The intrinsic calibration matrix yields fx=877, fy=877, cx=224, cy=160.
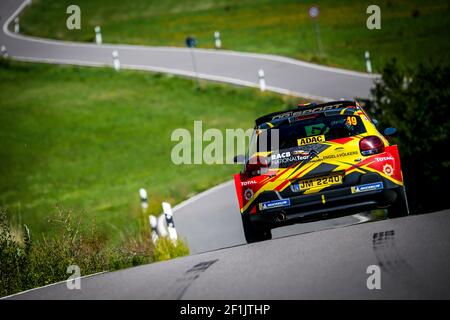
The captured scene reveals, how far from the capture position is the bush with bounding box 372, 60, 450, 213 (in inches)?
622

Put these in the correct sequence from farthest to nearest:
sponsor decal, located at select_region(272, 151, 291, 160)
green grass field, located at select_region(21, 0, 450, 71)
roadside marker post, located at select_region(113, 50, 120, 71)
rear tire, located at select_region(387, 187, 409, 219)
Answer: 1. roadside marker post, located at select_region(113, 50, 120, 71)
2. green grass field, located at select_region(21, 0, 450, 71)
3. rear tire, located at select_region(387, 187, 409, 219)
4. sponsor decal, located at select_region(272, 151, 291, 160)

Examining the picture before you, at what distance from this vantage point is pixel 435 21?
1661 inches

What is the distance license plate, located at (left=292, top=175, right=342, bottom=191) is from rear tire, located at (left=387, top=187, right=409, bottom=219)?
793 millimetres

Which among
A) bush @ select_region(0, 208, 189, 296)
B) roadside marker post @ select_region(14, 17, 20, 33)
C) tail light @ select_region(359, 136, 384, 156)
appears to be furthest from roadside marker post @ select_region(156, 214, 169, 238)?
roadside marker post @ select_region(14, 17, 20, 33)

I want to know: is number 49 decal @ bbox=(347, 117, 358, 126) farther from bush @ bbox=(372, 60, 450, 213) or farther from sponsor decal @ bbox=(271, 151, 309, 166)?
bush @ bbox=(372, 60, 450, 213)

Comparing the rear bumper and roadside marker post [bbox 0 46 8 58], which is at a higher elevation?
roadside marker post [bbox 0 46 8 58]

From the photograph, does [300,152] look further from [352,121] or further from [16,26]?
[16,26]

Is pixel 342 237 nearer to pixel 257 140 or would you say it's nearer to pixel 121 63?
pixel 257 140

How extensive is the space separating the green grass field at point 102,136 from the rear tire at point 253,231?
30.3 feet

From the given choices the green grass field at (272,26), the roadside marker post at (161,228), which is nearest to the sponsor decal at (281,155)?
the roadside marker post at (161,228)

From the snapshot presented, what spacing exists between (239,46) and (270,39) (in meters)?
2.40

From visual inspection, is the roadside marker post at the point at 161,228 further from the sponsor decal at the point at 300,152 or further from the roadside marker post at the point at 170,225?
the sponsor decal at the point at 300,152

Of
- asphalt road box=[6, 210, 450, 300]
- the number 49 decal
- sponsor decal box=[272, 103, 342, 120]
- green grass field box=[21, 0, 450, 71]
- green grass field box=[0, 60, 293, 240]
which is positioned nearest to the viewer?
asphalt road box=[6, 210, 450, 300]
